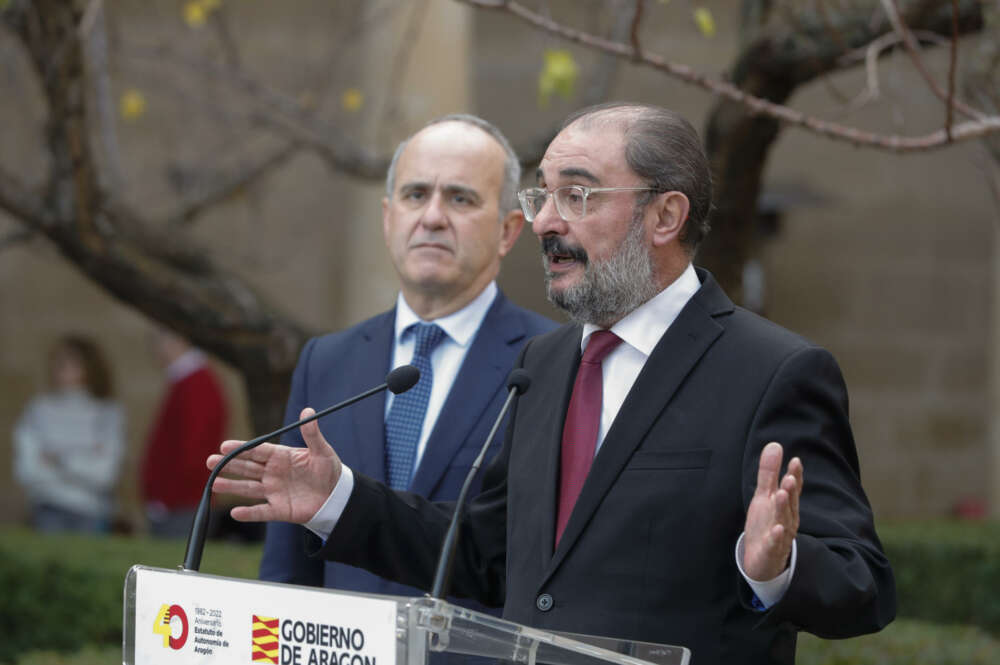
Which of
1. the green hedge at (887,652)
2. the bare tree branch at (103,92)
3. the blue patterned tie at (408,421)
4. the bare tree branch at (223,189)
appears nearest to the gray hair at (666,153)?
the blue patterned tie at (408,421)

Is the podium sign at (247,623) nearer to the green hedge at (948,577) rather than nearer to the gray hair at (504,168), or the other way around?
the gray hair at (504,168)

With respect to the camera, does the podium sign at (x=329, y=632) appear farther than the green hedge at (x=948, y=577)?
No

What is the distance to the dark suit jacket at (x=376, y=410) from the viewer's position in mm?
3777

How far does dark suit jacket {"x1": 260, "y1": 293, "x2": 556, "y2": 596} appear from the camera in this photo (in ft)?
12.4

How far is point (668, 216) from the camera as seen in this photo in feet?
10.1

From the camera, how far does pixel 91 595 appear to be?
729cm

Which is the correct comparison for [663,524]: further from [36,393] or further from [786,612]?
[36,393]

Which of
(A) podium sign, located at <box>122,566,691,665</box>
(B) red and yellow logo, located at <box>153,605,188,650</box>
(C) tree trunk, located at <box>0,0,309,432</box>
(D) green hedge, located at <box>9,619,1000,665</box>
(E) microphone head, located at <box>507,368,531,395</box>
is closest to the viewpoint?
(A) podium sign, located at <box>122,566,691,665</box>

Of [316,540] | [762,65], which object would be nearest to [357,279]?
[762,65]

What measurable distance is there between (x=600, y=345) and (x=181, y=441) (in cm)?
715

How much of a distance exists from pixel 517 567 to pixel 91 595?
15.9 feet

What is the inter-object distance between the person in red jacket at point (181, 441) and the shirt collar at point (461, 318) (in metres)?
5.85

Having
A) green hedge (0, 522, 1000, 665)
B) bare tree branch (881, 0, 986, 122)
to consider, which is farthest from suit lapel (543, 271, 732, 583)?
green hedge (0, 522, 1000, 665)

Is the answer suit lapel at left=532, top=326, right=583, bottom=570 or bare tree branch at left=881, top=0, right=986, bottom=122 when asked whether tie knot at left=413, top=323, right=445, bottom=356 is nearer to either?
suit lapel at left=532, top=326, right=583, bottom=570
